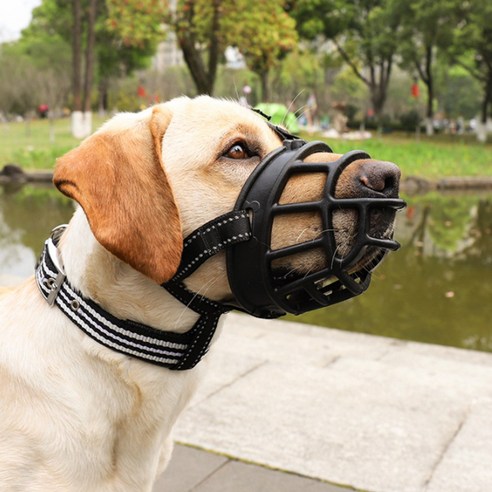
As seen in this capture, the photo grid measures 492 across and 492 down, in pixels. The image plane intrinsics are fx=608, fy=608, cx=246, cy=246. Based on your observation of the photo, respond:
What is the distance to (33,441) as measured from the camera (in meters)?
1.56

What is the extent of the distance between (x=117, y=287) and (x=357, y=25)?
3539 centimetres

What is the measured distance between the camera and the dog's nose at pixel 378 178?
152cm

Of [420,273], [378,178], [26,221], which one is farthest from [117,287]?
[26,221]

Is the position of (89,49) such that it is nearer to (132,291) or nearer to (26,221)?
(26,221)

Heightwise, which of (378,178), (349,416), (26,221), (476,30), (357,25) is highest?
(357,25)

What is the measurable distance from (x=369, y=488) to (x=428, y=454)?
17.3 inches

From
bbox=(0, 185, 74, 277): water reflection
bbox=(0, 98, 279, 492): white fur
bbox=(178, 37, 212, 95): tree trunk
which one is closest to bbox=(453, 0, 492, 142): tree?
bbox=(178, 37, 212, 95): tree trunk

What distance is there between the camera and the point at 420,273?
762 cm

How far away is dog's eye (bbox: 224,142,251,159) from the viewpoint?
5.33 ft

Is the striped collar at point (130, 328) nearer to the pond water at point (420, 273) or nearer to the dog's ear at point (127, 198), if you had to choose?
the dog's ear at point (127, 198)

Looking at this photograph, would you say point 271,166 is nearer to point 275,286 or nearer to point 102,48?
point 275,286

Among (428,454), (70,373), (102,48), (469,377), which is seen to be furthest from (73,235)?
(102,48)

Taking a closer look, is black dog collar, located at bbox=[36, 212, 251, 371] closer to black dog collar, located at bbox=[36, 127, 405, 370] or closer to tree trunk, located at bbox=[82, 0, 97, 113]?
black dog collar, located at bbox=[36, 127, 405, 370]

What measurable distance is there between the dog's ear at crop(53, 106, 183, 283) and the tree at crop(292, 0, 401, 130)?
28807 mm
